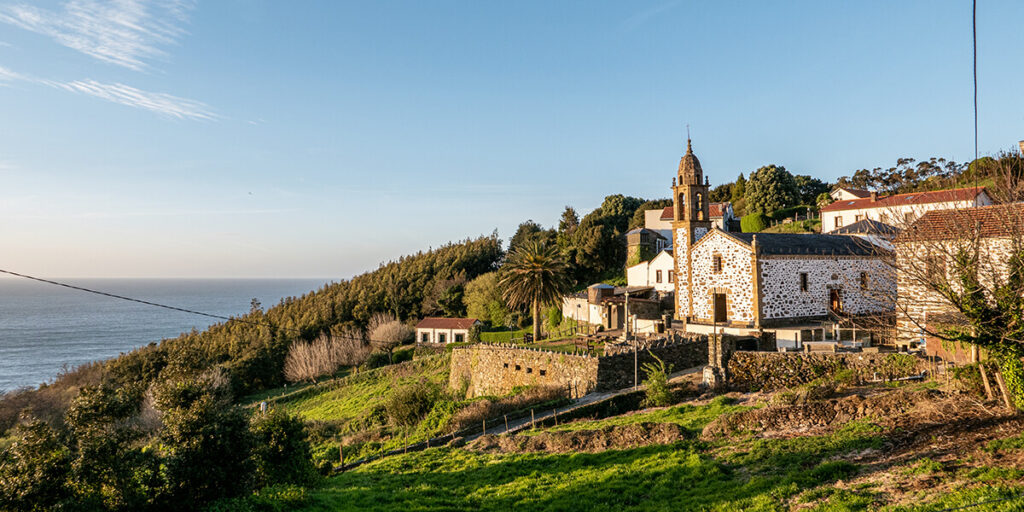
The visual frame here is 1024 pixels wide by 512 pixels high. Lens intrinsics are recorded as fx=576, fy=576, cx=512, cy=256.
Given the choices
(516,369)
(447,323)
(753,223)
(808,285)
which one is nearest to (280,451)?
(516,369)

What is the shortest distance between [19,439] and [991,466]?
17.7 m

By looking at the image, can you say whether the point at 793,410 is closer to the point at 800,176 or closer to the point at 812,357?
the point at 812,357

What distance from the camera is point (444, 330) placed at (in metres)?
62.8

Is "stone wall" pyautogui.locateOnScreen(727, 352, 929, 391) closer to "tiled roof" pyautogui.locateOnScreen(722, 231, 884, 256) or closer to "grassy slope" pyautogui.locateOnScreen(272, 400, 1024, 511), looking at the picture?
"grassy slope" pyautogui.locateOnScreen(272, 400, 1024, 511)

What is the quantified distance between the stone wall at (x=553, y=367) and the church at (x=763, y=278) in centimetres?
326

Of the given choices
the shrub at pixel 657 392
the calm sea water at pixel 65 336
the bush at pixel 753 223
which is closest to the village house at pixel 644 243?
the bush at pixel 753 223

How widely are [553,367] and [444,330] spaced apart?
33192 millimetres

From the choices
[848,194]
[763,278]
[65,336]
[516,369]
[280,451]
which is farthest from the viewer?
[65,336]

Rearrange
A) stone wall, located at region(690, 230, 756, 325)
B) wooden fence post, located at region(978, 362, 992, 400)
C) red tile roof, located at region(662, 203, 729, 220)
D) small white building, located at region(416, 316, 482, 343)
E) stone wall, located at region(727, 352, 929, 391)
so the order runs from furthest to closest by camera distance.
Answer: red tile roof, located at region(662, 203, 729, 220)
small white building, located at region(416, 316, 482, 343)
stone wall, located at region(690, 230, 756, 325)
stone wall, located at region(727, 352, 929, 391)
wooden fence post, located at region(978, 362, 992, 400)

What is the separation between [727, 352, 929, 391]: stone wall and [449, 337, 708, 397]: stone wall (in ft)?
11.9

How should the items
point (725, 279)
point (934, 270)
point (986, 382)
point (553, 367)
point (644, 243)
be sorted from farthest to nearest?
1. point (644, 243)
2. point (725, 279)
3. point (553, 367)
4. point (986, 382)
5. point (934, 270)

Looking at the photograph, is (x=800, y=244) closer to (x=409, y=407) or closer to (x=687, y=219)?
(x=687, y=219)

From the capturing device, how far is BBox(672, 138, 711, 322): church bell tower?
36.6 m

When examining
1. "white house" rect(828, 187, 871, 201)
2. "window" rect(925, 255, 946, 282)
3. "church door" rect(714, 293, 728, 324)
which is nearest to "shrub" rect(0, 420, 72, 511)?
"window" rect(925, 255, 946, 282)
